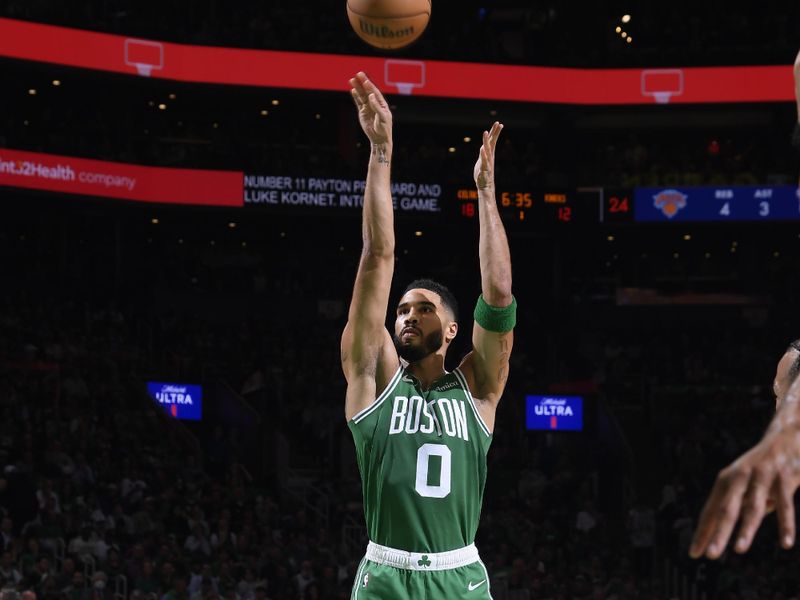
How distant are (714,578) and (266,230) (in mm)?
15759

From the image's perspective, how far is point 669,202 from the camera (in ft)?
87.8

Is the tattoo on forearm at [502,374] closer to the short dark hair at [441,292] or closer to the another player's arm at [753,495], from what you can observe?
the short dark hair at [441,292]

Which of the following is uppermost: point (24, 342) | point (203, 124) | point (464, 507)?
point (203, 124)

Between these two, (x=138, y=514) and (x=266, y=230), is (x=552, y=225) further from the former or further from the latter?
(x=138, y=514)

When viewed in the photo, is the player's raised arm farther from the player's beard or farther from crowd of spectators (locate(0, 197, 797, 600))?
crowd of spectators (locate(0, 197, 797, 600))

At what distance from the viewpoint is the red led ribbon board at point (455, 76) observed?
25609mm

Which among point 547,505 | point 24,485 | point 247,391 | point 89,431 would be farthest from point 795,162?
point 24,485

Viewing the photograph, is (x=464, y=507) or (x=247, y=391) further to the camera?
(x=247, y=391)

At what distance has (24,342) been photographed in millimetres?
20844

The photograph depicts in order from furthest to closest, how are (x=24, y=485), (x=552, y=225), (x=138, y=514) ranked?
(x=552, y=225), (x=138, y=514), (x=24, y=485)

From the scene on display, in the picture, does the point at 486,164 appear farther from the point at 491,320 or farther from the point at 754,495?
the point at 754,495

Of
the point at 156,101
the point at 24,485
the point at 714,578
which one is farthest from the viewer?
the point at 156,101

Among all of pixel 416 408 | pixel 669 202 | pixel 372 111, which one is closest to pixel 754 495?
pixel 416 408

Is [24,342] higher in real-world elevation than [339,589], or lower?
higher
